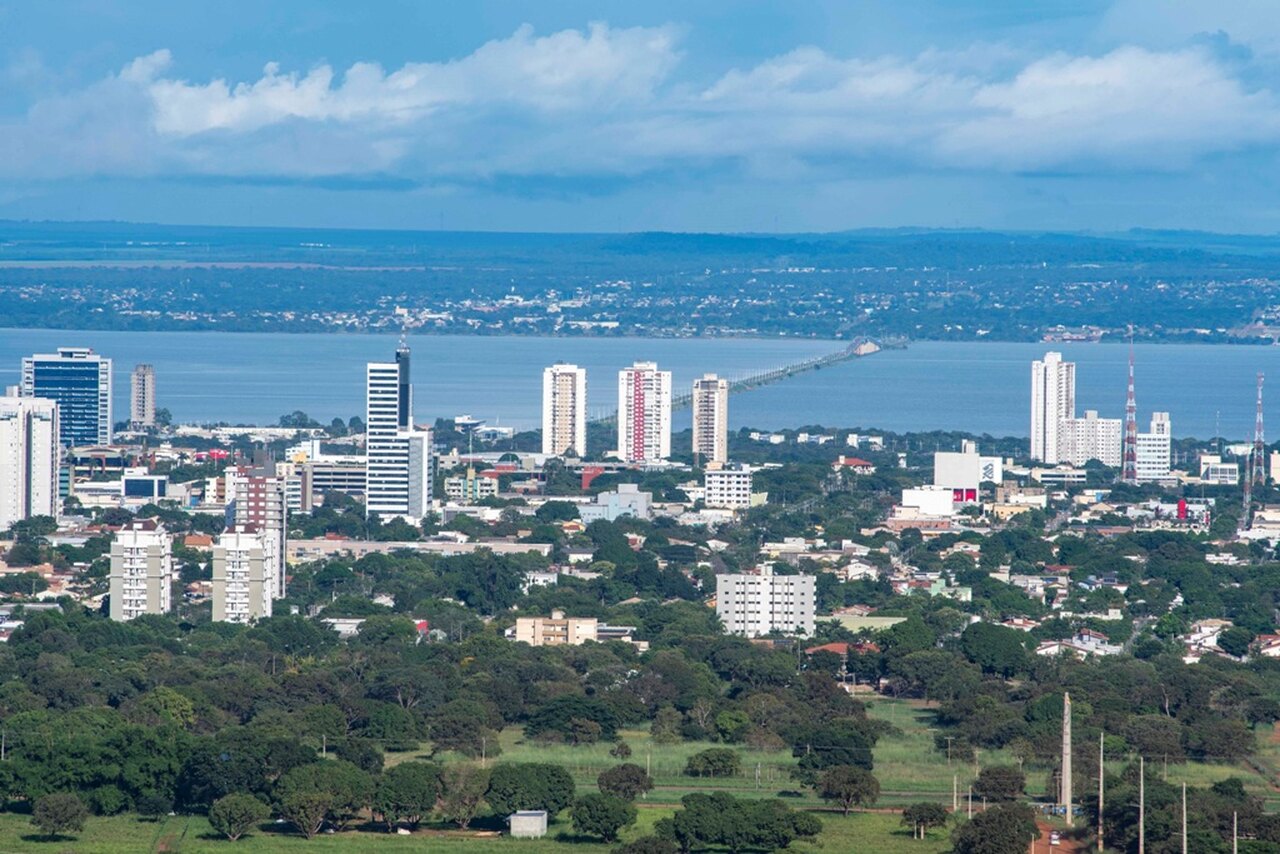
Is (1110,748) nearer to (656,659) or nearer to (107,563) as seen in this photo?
(656,659)

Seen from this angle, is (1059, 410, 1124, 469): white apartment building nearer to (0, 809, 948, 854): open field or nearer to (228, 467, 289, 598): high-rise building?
(228, 467, 289, 598): high-rise building

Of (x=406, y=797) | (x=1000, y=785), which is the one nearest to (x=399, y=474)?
(x=1000, y=785)

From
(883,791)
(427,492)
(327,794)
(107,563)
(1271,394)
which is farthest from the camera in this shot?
(1271,394)

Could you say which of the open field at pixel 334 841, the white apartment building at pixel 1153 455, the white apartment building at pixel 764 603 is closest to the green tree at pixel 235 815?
the open field at pixel 334 841

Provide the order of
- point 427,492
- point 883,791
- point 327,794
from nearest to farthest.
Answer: point 327,794 < point 883,791 < point 427,492

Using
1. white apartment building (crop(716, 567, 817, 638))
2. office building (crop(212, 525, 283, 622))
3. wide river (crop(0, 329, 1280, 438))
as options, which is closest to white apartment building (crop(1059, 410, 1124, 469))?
wide river (crop(0, 329, 1280, 438))

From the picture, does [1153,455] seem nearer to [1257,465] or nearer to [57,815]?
[1257,465]

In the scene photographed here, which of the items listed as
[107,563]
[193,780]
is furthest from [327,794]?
[107,563]
